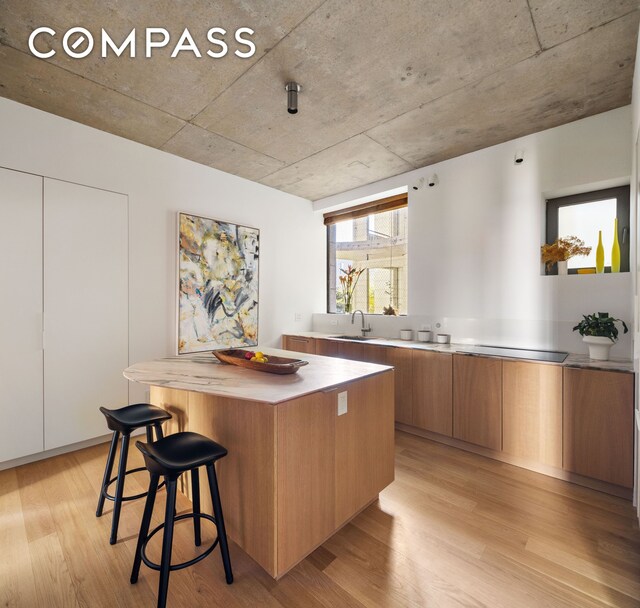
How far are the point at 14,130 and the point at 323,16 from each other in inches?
99.5

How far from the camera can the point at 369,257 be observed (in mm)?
4820

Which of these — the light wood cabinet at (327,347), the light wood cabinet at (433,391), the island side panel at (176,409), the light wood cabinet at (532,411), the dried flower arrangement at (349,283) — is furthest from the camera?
the dried flower arrangement at (349,283)

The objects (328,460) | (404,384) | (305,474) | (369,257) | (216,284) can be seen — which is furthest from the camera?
(369,257)

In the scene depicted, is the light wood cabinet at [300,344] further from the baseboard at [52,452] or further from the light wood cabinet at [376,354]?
the baseboard at [52,452]

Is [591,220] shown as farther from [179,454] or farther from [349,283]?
[179,454]

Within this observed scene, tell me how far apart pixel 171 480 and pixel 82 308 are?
2.21 m

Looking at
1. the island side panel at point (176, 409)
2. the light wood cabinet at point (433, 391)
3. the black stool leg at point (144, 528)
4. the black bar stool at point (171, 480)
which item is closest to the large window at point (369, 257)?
the light wood cabinet at point (433, 391)

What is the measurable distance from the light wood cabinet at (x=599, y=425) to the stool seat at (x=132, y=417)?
8.97 ft

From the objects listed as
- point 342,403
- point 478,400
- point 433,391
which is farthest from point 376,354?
point 342,403

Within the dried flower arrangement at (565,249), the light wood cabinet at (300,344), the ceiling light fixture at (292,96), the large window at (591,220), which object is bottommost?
the light wood cabinet at (300,344)

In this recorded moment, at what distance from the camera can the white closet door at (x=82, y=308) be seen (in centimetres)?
277

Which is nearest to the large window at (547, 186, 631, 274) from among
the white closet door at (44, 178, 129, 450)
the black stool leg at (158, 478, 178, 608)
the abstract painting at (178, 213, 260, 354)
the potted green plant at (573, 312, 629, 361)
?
the potted green plant at (573, 312, 629, 361)

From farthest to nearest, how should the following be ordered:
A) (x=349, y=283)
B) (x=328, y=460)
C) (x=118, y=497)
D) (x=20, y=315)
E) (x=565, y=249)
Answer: (x=349, y=283), (x=565, y=249), (x=20, y=315), (x=118, y=497), (x=328, y=460)

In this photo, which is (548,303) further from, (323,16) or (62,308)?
(62,308)
